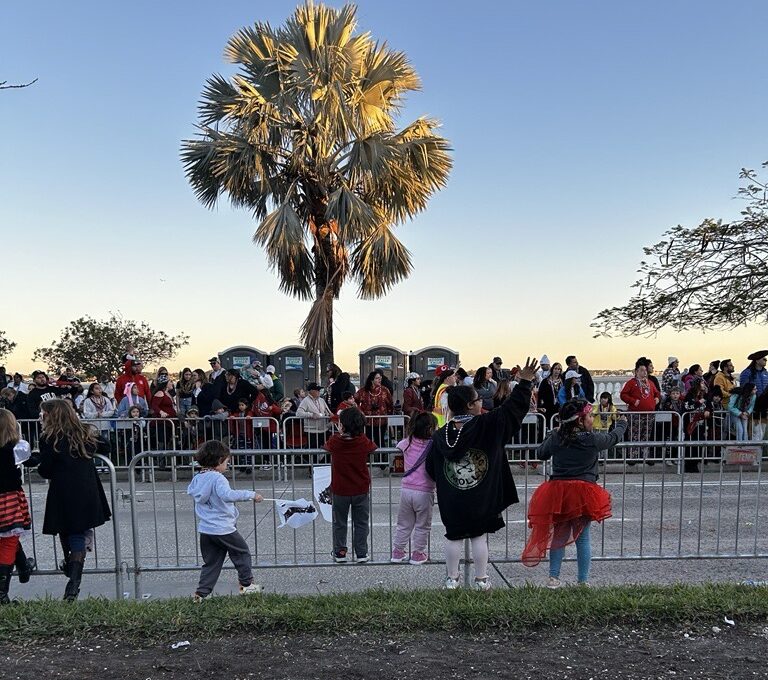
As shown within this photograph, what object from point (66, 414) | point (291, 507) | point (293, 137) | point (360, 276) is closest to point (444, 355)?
point (360, 276)

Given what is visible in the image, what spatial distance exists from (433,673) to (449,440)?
5.82 feet

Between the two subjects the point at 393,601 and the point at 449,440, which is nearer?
the point at 393,601

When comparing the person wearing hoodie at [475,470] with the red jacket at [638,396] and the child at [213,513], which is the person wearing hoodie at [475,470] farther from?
the red jacket at [638,396]

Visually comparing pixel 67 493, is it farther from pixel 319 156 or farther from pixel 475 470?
pixel 319 156

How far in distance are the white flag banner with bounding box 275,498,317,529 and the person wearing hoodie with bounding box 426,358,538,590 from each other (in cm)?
140

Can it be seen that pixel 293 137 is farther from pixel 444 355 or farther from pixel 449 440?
pixel 449 440

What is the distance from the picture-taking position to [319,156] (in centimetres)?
1636

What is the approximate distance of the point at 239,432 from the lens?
40.4 feet

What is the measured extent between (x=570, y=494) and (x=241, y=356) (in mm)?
14445

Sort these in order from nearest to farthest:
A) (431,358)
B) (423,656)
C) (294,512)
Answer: (423,656) < (294,512) < (431,358)

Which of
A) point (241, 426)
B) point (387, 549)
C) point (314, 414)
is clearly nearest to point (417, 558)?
point (387, 549)

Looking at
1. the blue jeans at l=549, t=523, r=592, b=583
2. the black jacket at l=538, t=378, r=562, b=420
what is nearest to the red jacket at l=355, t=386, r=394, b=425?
the black jacket at l=538, t=378, r=562, b=420

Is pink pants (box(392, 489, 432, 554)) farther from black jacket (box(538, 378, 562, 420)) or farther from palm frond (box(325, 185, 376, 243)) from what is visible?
palm frond (box(325, 185, 376, 243))

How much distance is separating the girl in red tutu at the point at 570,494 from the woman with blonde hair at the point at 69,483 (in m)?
3.37
